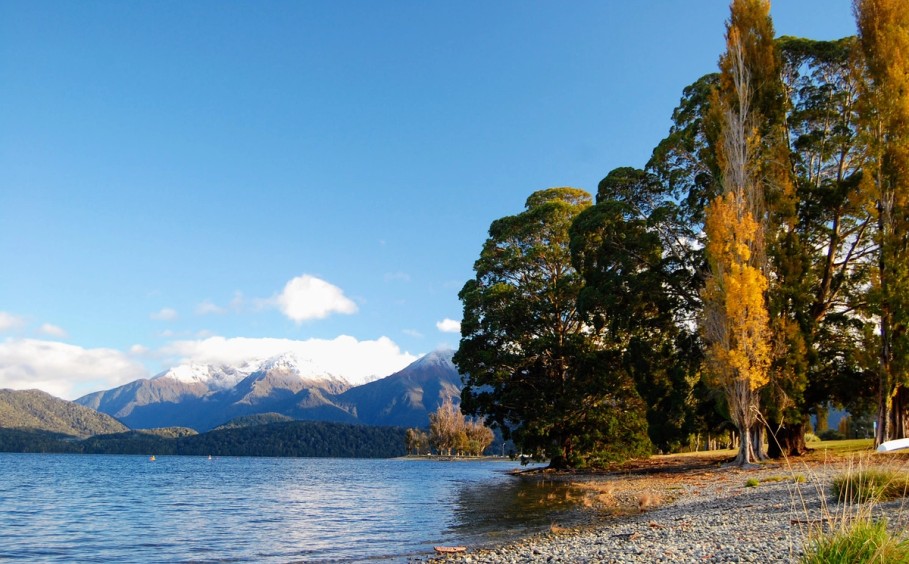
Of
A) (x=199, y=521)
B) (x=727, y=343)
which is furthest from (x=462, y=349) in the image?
(x=199, y=521)

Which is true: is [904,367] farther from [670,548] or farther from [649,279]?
[670,548]

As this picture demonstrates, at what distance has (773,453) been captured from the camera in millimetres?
29438

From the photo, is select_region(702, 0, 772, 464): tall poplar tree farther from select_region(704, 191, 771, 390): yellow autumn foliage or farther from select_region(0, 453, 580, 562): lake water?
select_region(0, 453, 580, 562): lake water

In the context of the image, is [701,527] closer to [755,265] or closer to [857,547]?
[857,547]

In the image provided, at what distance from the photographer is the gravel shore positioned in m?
9.02

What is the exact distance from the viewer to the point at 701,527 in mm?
12102

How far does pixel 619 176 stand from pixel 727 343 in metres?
11.1

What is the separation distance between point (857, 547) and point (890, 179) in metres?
24.8

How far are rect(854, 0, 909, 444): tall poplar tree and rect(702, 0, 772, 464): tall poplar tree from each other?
3.61 metres

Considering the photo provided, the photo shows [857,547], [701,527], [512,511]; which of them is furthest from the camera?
[512,511]

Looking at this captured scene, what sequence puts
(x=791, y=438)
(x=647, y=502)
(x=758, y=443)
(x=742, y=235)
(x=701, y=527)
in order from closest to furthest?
(x=701, y=527) < (x=647, y=502) < (x=742, y=235) < (x=758, y=443) < (x=791, y=438)

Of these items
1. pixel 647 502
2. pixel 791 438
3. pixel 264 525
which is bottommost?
pixel 264 525

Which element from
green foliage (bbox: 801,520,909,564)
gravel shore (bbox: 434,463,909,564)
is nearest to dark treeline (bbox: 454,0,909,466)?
gravel shore (bbox: 434,463,909,564)

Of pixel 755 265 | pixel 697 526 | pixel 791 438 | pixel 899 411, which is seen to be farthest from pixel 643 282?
pixel 697 526
